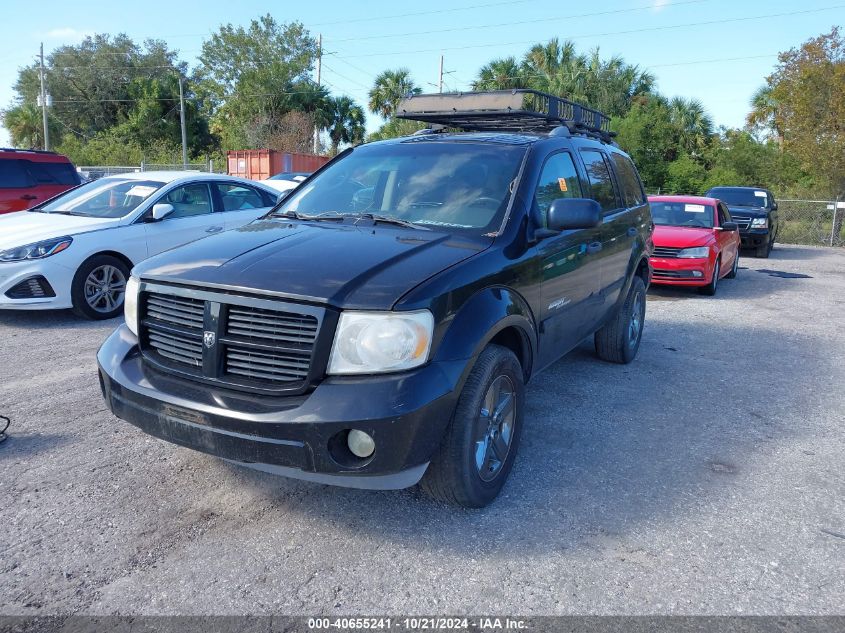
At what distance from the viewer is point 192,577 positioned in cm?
267

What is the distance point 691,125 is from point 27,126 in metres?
51.9

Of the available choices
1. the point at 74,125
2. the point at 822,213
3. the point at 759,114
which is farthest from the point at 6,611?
the point at 74,125

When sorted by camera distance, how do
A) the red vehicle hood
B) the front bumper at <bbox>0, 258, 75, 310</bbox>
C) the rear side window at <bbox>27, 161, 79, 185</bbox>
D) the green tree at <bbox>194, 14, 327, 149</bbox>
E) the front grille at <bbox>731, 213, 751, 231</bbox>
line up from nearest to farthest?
the front bumper at <bbox>0, 258, 75, 310</bbox> → the red vehicle hood → the rear side window at <bbox>27, 161, 79, 185</bbox> → the front grille at <bbox>731, 213, 751, 231</bbox> → the green tree at <bbox>194, 14, 327, 149</bbox>

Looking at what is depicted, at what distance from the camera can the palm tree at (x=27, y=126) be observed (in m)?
54.9

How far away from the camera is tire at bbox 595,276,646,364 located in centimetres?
579

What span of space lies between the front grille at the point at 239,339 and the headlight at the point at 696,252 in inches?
341

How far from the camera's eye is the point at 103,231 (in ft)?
23.2

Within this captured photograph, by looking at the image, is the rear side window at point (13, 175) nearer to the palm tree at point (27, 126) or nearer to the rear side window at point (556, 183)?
the rear side window at point (556, 183)

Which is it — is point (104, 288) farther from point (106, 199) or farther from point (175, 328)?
point (175, 328)

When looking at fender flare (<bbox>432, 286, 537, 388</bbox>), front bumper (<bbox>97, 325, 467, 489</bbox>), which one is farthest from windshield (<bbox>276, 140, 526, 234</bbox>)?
front bumper (<bbox>97, 325, 467, 489</bbox>)

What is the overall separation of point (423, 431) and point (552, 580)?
0.82 metres

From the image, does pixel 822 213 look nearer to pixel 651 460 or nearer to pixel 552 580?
pixel 651 460

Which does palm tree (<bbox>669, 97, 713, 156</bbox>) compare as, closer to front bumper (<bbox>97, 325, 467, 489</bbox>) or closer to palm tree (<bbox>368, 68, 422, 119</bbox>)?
palm tree (<bbox>368, 68, 422, 119</bbox>)

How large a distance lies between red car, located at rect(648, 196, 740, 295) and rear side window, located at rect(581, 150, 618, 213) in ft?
17.0
